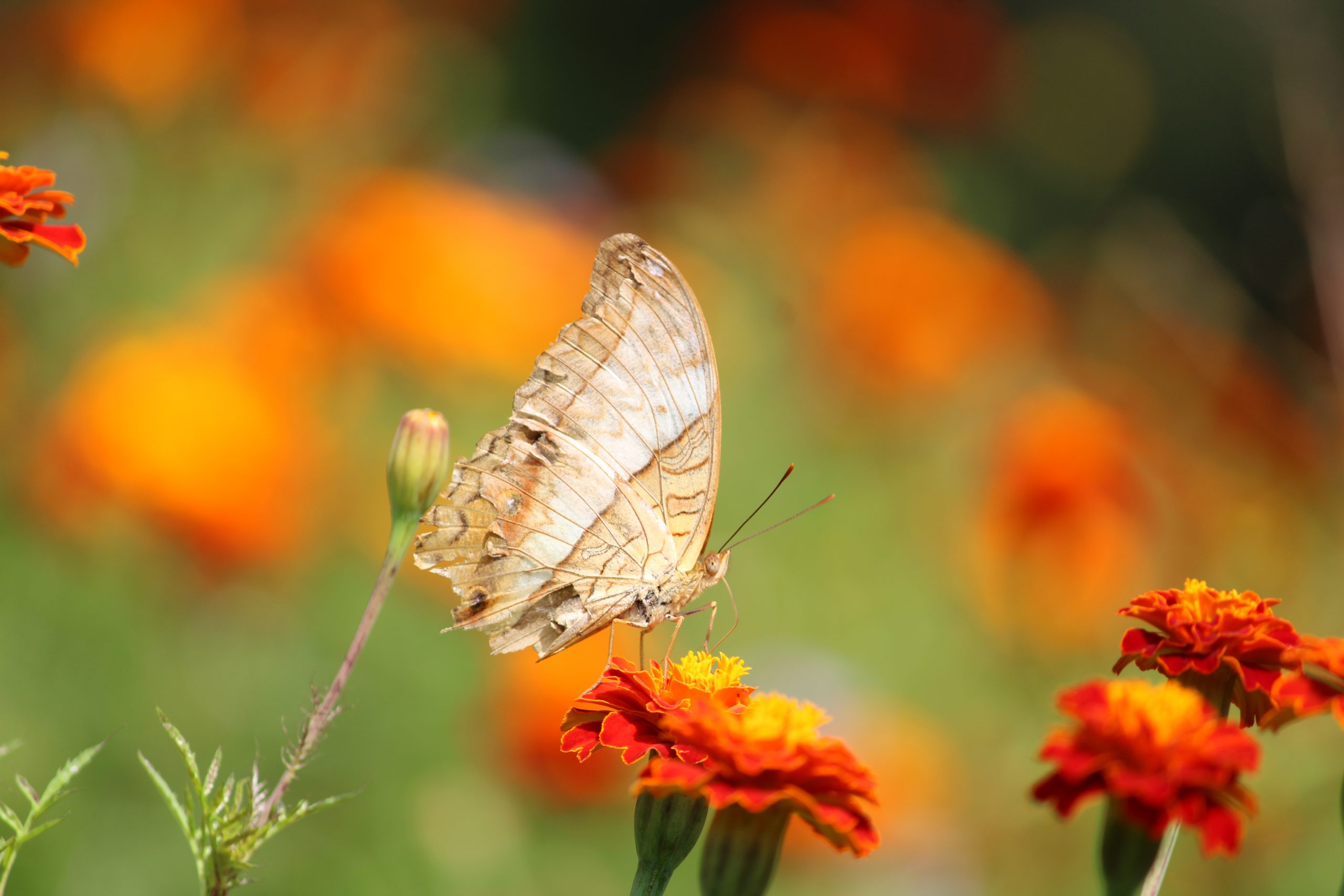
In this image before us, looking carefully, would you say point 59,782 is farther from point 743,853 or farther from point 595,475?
point 595,475

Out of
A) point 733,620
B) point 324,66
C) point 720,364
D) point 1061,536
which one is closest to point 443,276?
point 720,364

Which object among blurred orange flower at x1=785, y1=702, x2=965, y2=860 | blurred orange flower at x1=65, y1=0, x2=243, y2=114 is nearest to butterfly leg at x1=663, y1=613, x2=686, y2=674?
blurred orange flower at x1=785, y1=702, x2=965, y2=860

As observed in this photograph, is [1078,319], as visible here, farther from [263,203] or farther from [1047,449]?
[263,203]

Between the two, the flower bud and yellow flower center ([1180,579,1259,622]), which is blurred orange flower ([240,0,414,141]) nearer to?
the flower bud

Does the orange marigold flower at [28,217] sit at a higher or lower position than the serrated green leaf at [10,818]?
higher

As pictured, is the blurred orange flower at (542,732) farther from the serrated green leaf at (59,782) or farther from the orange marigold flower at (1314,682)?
the orange marigold flower at (1314,682)

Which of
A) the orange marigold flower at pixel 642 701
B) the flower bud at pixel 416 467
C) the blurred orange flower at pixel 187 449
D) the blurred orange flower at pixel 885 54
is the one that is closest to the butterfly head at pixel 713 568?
the orange marigold flower at pixel 642 701
